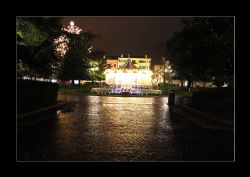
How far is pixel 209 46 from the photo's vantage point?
17922 millimetres

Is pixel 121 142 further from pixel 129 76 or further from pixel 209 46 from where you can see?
pixel 129 76

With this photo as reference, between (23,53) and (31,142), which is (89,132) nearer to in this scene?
(31,142)

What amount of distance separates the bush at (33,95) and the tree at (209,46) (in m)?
9.48

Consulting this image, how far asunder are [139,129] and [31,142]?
15.1 ft

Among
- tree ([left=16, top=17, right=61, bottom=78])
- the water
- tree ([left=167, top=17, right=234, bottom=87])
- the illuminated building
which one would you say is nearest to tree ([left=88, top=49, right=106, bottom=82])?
the illuminated building

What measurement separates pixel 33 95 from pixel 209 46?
10839mm

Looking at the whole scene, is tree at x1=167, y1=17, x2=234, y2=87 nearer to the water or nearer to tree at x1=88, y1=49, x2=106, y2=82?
the water

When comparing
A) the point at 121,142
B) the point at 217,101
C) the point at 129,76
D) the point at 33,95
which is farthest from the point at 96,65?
the point at 121,142

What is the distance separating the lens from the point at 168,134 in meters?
11.5

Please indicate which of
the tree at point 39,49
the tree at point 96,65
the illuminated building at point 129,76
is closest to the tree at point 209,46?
the tree at point 39,49

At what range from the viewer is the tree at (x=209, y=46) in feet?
56.6

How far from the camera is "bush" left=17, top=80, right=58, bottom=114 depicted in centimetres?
1561

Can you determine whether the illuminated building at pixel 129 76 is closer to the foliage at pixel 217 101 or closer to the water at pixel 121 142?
the foliage at pixel 217 101
